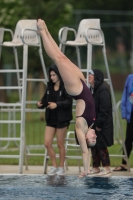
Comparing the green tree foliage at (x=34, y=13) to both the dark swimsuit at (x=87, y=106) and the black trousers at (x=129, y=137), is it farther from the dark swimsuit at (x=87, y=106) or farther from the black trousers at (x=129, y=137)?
the dark swimsuit at (x=87, y=106)

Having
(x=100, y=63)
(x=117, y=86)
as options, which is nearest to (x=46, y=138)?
(x=100, y=63)

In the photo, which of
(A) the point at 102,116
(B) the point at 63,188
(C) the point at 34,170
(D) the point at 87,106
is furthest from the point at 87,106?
(C) the point at 34,170

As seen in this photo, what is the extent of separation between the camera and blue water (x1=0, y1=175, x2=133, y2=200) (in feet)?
32.6

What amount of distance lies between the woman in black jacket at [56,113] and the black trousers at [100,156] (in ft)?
1.92

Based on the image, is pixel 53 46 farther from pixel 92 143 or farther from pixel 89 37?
pixel 89 37

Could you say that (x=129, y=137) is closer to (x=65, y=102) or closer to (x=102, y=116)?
(x=102, y=116)

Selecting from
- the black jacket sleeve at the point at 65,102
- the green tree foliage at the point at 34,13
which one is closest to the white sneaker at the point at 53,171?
the black jacket sleeve at the point at 65,102

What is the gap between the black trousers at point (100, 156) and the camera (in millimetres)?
12484

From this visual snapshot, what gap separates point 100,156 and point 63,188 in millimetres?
1822

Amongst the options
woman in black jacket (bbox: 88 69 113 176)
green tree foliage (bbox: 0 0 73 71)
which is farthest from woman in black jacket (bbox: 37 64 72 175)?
green tree foliage (bbox: 0 0 73 71)

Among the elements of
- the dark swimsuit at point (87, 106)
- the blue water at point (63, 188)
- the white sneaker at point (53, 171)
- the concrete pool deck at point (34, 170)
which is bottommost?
the blue water at point (63, 188)

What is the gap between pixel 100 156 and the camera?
12531 millimetres

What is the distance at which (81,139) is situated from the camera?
32.3 ft

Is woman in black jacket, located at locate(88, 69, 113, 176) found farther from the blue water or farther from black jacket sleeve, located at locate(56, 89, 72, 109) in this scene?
the blue water
